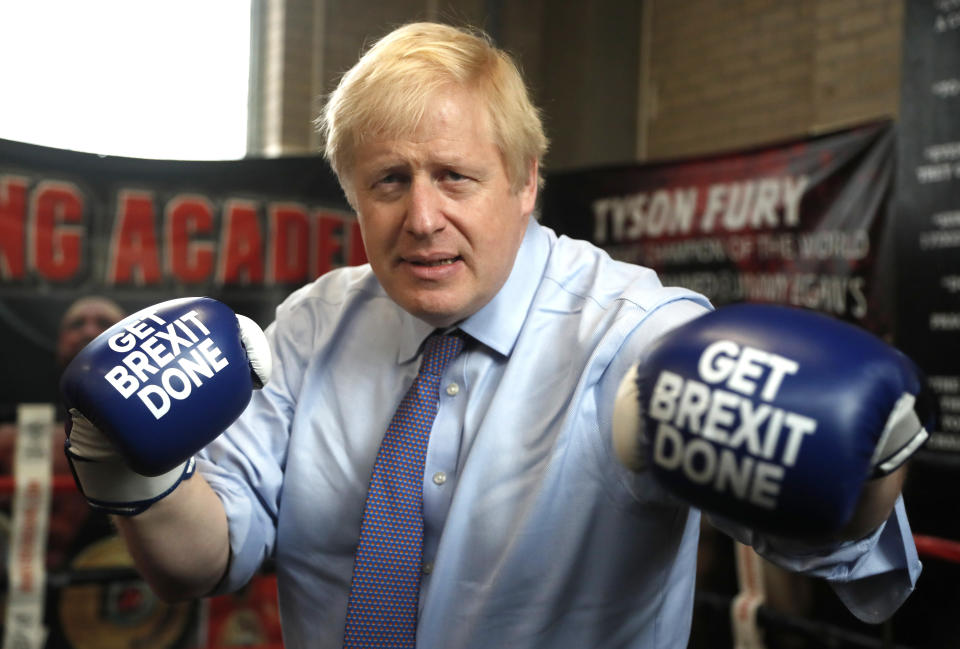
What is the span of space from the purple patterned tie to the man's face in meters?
0.18

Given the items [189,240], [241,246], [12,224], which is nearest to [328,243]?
[241,246]

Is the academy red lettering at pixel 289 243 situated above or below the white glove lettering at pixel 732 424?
above

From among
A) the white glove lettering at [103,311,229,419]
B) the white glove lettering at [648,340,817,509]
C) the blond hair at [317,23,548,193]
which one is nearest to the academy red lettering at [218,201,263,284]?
the blond hair at [317,23,548,193]

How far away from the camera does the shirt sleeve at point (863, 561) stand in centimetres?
92

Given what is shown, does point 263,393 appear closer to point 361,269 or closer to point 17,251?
point 361,269

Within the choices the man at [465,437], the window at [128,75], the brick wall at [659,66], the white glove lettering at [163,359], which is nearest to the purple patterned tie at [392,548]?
the man at [465,437]

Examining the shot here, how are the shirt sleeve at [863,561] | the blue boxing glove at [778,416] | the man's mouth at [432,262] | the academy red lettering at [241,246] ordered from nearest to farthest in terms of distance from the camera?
the blue boxing glove at [778,416], the shirt sleeve at [863,561], the man's mouth at [432,262], the academy red lettering at [241,246]

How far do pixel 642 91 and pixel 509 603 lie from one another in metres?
3.84

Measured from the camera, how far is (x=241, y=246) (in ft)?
9.52

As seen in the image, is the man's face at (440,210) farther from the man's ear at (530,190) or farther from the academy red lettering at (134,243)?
the academy red lettering at (134,243)

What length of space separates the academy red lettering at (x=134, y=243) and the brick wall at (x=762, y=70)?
2.45m

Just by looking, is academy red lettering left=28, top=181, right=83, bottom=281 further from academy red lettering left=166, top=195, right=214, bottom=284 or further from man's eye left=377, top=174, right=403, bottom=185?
man's eye left=377, top=174, right=403, bottom=185

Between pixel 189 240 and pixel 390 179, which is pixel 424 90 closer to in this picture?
pixel 390 179

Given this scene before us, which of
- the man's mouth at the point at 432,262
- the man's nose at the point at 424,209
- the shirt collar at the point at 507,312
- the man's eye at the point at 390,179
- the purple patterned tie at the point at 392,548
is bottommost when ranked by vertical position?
the purple patterned tie at the point at 392,548
